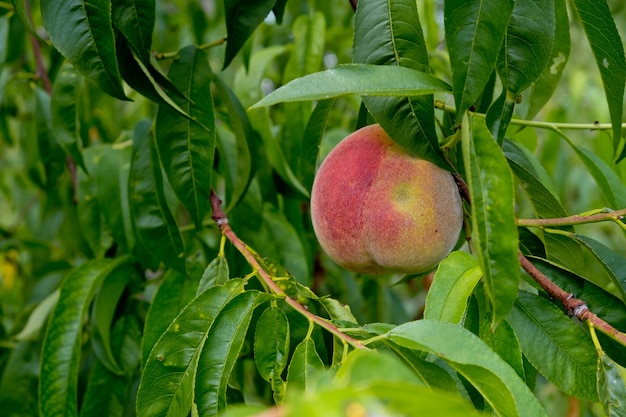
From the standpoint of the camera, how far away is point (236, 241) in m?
0.94

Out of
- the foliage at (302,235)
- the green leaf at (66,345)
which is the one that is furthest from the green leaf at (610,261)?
the green leaf at (66,345)

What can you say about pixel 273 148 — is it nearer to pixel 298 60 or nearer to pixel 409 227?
pixel 298 60

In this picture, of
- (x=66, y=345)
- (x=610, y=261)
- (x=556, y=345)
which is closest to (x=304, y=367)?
(x=556, y=345)

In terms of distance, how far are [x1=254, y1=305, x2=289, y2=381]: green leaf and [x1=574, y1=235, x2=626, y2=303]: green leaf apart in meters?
0.38

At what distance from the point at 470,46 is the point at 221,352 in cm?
41

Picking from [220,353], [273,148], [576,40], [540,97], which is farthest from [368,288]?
[576,40]

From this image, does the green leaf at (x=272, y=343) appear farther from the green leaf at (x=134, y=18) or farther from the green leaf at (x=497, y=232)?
the green leaf at (x=134, y=18)

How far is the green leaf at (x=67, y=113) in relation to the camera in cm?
118

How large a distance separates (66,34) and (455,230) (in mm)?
535

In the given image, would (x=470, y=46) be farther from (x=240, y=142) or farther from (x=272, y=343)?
(x=240, y=142)

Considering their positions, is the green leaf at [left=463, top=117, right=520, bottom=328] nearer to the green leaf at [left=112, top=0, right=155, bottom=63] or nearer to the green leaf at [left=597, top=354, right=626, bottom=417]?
the green leaf at [left=597, top=354, right=626, bottom=417]

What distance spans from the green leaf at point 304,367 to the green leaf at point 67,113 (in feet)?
2.10

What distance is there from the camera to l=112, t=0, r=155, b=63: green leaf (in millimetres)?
878

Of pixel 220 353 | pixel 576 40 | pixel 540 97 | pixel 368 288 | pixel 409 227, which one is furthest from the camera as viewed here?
pixel 576 40
